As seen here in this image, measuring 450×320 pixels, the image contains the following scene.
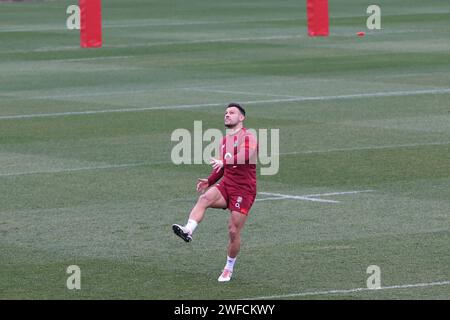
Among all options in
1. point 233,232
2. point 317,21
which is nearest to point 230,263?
point 233,232

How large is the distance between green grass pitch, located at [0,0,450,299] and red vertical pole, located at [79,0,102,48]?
68cm

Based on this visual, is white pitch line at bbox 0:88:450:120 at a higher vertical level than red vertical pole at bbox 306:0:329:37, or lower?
lower

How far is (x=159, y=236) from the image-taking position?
16.1 meters

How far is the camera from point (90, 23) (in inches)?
1673

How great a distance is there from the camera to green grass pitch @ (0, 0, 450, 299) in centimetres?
1421

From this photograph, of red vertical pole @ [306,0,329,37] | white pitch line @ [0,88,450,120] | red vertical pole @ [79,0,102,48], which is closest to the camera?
white pitch line @ [0,88,450,120]

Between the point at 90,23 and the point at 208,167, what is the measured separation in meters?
21.7

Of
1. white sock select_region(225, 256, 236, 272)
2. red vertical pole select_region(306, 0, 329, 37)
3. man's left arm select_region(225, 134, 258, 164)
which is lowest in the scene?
white sock select_region(225, 256, 236, 272)

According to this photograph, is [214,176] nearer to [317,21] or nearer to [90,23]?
[90,23]

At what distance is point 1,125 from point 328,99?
6.49 meters

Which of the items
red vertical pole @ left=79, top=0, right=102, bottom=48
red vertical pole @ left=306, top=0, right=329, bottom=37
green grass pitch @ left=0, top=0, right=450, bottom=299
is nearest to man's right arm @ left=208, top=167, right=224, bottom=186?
green grass pitch @ left=0, top=0, right=450, bottom=299

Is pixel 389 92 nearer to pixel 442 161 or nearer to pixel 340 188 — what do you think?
pixel 442 161

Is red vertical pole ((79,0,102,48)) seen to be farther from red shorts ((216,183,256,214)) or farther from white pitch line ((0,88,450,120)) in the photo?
red shorts ((216,183,256,214))

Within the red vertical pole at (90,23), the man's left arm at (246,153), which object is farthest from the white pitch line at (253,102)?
the man's left arm at (246,153)
